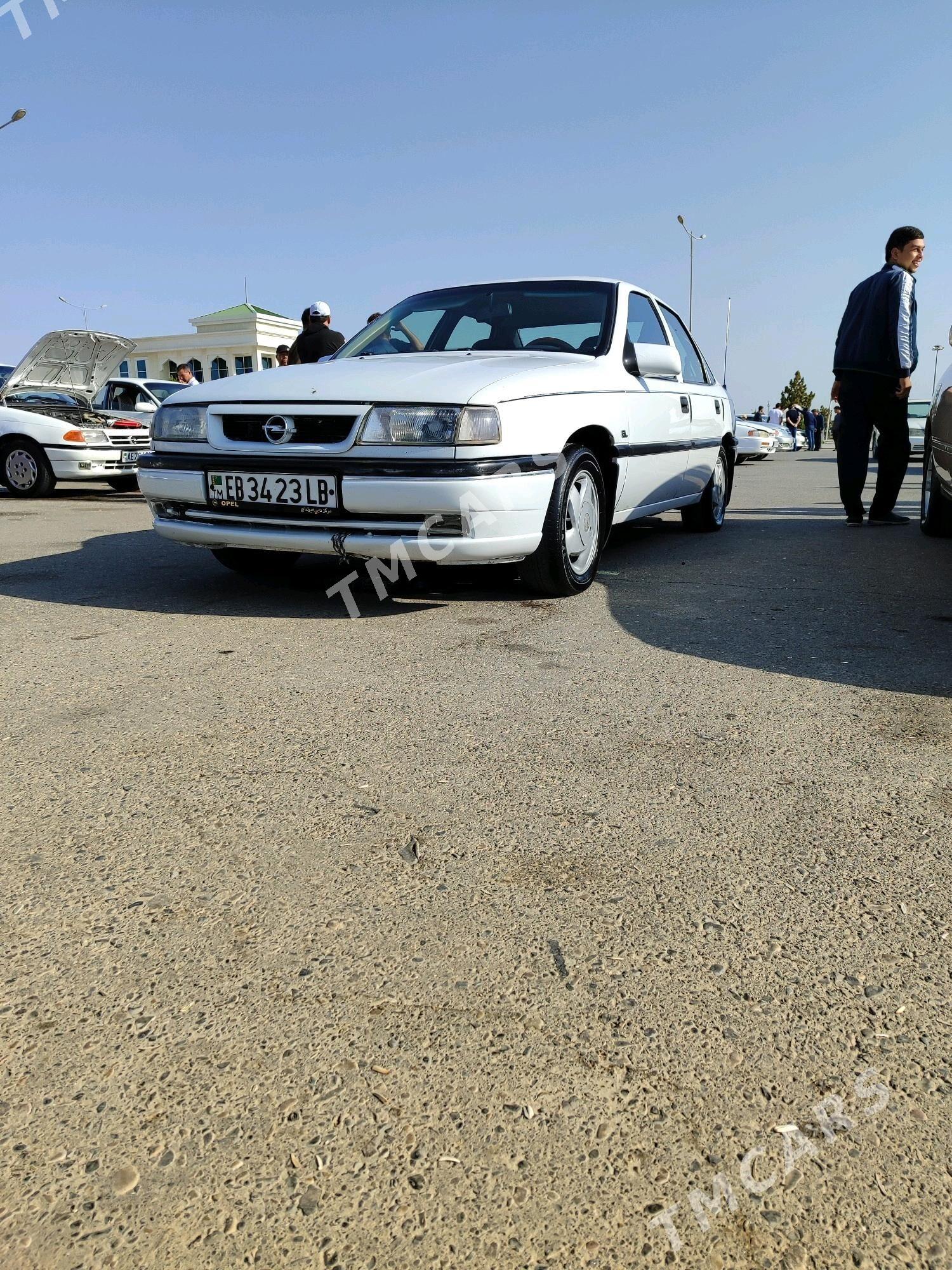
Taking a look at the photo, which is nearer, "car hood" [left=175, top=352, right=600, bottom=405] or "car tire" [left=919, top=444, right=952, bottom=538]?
"car hood" [left=175, top=352, right=600, bottom=405]

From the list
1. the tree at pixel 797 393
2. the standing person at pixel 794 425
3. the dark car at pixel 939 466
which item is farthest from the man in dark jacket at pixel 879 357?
the tree at pixel 797 393

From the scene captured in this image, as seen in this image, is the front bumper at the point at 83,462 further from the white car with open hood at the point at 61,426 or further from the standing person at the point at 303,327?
the standing person at the point at 303,327

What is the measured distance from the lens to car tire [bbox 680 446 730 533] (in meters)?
7.11

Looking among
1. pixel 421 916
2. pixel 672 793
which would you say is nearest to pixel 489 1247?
pixel 421 916

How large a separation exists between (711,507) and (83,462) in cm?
676

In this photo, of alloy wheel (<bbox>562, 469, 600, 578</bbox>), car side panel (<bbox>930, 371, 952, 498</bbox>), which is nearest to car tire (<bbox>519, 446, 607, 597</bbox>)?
alloy wheel (<bbox>562, 469, 600, 578</bbox>)

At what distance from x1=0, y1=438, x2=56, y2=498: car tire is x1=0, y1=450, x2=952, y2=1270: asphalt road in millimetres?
8159

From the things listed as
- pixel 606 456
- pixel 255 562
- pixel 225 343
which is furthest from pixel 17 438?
pixel 225 343

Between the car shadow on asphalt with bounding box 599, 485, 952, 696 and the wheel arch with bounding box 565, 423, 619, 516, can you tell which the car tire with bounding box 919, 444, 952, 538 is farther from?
the wheel arch with bounding box 565, 423, 619, 516

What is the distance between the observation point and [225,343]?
230 feet

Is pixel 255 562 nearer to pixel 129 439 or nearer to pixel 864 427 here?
pixel 864 427

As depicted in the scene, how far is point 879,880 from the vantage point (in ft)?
6.23

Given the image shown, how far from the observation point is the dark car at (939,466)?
5195 mm

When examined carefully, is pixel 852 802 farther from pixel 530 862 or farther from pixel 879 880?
pixel 530 862
